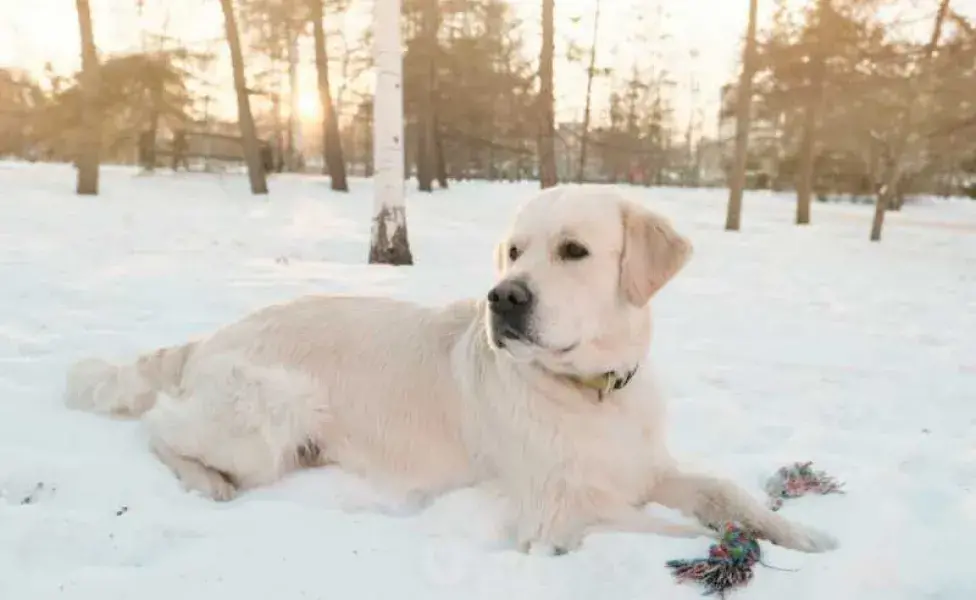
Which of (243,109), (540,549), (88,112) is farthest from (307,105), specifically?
(540,549)

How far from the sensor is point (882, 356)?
17.3 feet

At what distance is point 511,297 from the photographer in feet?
7.95

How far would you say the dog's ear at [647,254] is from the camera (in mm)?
2639

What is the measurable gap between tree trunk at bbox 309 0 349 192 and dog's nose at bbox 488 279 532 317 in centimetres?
1654

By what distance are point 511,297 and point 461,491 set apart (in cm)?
84

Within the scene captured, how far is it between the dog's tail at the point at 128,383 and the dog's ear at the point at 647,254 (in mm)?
2099

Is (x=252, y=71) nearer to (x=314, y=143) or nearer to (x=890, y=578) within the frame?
(x=314, y=143)

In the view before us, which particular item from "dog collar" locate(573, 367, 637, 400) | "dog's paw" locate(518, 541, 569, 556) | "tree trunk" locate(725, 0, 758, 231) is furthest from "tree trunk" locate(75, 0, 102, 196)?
"dog's paw" locate(518, 541, 569, 556)

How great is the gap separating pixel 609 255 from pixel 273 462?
5.09 ft

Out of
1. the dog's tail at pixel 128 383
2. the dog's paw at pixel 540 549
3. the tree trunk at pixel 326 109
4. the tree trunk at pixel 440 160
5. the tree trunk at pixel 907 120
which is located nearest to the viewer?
the dog's paw at pixel 540 549

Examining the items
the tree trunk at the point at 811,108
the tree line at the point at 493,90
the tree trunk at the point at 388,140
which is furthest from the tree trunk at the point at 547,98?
the tree trunk at the point at 811,108

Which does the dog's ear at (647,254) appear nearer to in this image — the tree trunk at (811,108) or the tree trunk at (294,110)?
the tree trunk at (811,108)

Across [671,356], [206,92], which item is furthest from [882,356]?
[206,92]

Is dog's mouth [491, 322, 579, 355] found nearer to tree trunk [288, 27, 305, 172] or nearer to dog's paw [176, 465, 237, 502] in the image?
dog's paw [176, 465, 237, 502]
